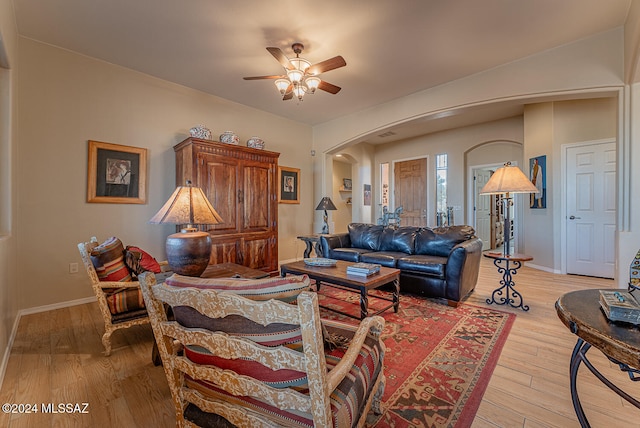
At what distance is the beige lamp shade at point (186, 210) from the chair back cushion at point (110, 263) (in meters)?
0.48

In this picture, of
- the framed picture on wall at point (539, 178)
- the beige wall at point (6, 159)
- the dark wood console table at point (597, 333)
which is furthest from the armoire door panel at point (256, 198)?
the framed picture on wall at point (539, 178)

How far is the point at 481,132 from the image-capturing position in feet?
19.6

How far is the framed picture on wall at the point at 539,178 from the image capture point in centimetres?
464

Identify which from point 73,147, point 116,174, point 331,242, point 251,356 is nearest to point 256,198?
point 331,242

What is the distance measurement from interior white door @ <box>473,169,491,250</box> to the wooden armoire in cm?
486

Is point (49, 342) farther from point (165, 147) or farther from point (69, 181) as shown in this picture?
point (165, 147)

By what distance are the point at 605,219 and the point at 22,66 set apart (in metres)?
7.81

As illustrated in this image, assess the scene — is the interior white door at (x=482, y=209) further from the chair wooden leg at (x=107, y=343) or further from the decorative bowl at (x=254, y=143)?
the chair wooden leg at (x=107, y=343)

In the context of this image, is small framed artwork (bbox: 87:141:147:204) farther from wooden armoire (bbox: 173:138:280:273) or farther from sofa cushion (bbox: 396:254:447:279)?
sofa cushion (bbox: 396:254:447:279)

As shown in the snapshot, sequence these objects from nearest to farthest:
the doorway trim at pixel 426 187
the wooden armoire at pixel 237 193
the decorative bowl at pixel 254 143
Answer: the wooden armoire at pixel 237 193, the decorative bowl at pixel 254 143, the doorway trim at pixel 426 187

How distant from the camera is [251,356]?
781 mm

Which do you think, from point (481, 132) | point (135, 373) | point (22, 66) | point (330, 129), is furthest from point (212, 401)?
point (481, 132)

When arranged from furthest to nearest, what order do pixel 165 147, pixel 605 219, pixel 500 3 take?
pixel 605 219
pixel 165 147
pixel 500 3

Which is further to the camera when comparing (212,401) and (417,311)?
(417,311)
